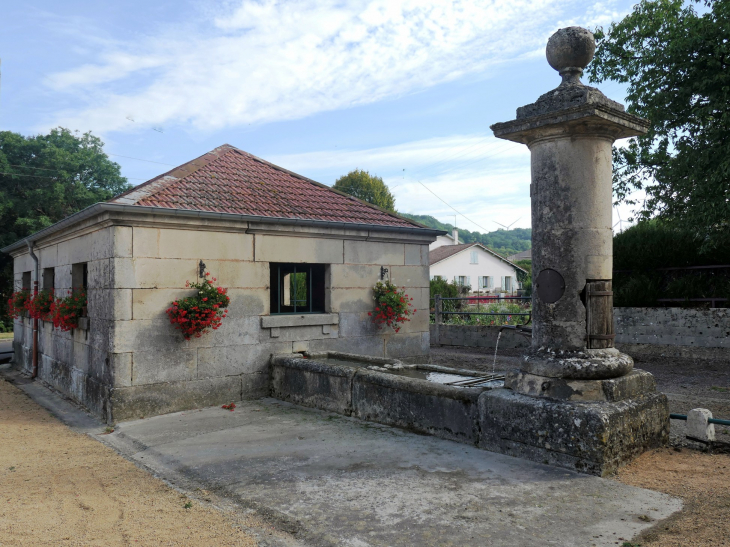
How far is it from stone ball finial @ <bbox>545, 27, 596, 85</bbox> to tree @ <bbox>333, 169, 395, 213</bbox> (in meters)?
38.7

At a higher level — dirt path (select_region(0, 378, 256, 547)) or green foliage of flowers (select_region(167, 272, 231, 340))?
green foliage of flowers (select_region(167, 272, 231, 340))

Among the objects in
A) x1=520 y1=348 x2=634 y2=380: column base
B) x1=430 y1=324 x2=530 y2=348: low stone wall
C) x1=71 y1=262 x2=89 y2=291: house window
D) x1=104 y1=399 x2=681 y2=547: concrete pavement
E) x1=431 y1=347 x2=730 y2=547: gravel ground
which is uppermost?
x1=71 y1=262 x2=89 y2=291: house window

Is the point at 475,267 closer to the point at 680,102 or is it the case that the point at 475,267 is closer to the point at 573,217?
the point at 680,102

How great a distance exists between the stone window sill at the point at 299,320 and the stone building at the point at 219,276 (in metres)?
0.02

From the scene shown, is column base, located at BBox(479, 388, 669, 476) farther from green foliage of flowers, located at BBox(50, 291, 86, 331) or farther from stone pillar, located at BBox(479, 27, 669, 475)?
green foliage of flowers, located at BBox(50, 291, 86, 331)

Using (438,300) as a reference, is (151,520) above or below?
below

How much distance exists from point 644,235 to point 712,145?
11.2ft

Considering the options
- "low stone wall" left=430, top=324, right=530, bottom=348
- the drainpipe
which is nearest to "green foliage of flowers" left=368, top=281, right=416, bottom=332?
"low stone wall" left=430, top=324, right=530, bottom=348

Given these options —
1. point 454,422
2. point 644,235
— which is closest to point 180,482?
point 454,422

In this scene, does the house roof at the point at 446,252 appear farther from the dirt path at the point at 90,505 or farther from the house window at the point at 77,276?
the dirt path at the point at 90,505

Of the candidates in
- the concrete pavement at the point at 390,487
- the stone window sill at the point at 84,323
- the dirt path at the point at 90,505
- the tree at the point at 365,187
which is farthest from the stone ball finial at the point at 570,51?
the tree at the point at 365,187

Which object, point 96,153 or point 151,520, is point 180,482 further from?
point 96,153

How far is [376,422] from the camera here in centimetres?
628

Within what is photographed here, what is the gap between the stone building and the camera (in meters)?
7.06
